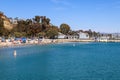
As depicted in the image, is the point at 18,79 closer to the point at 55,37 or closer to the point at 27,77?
the point at 27,77

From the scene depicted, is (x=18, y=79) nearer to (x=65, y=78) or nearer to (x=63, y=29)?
(x=65, y=78)

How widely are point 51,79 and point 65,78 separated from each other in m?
1.44

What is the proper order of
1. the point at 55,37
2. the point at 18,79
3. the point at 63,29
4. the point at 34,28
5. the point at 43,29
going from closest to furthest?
the point at 18,79 → the point at 34,28 → the point at 43,29 → the point at 55,37 → the point at 63,29

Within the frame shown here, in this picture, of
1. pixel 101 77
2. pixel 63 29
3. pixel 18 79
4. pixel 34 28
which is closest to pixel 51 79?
pixel 18 79

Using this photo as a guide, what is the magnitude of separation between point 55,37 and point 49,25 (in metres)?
12.7

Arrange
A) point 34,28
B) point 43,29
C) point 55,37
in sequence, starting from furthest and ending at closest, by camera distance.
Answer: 1. point 55,37
2. point 43,29
3. point 34,28

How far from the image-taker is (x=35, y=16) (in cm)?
15000

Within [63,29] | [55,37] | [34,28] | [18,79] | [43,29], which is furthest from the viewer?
[63,29]

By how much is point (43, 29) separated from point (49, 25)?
8.61m

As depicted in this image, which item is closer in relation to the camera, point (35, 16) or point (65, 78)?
point (65, 78)

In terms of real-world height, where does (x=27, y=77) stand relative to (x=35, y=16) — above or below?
below

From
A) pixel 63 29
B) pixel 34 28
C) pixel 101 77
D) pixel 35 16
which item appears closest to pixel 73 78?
pixel 101 77

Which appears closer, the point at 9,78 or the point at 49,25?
the point at 9,78

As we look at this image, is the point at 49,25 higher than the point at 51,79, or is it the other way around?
the point at 49,25
